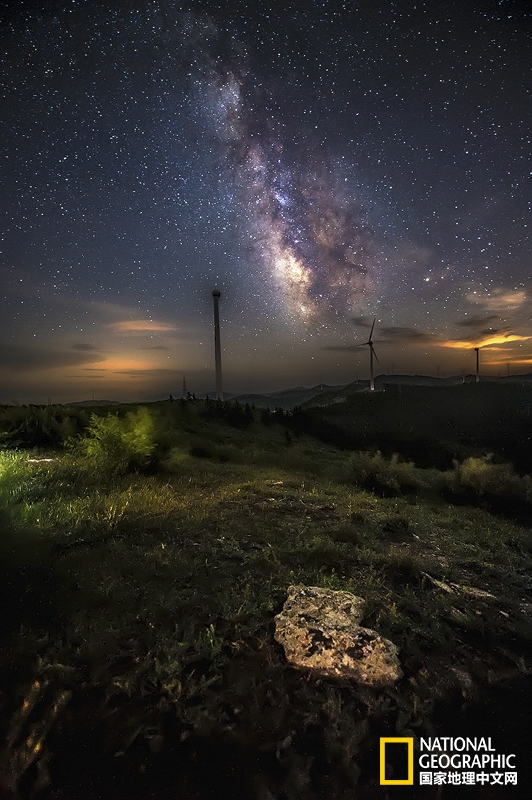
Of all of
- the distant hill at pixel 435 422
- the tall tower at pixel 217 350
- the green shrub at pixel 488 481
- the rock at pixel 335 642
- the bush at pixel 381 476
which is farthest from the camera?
the tall tower at pixel 217 350

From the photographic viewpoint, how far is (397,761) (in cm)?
356

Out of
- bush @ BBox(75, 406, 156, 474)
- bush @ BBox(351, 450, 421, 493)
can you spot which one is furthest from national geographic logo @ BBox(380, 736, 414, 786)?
bush @ BBox(351, 450, 421, 493)

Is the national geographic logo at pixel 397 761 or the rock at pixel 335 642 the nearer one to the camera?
the national geographic logo at pixel 397 761

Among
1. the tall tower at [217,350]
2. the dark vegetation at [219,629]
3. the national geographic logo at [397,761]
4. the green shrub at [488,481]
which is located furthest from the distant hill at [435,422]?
the national geographic logo at [397,761]

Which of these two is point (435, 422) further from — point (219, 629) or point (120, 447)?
point (219, 629)

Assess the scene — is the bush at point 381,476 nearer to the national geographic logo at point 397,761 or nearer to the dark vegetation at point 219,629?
the dark vegetation at point 219,629

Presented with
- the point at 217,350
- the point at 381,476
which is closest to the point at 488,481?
the point at 381,476

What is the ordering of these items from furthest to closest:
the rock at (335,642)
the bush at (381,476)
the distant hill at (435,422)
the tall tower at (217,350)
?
the tall tower at (217,350)
the distant hill at (435,422)
the bush at (381,476)
the rock at (335,642)

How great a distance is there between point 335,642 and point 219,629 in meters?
1.45

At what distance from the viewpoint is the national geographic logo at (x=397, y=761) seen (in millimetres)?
3439

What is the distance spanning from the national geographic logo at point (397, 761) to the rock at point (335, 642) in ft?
1.99

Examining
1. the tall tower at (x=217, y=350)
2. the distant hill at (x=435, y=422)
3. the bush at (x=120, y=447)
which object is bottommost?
→ the distant hill at (x=435, y=422)

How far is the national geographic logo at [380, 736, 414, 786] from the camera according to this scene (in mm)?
3439

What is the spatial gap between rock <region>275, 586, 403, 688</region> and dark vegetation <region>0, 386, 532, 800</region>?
17 centimetres
